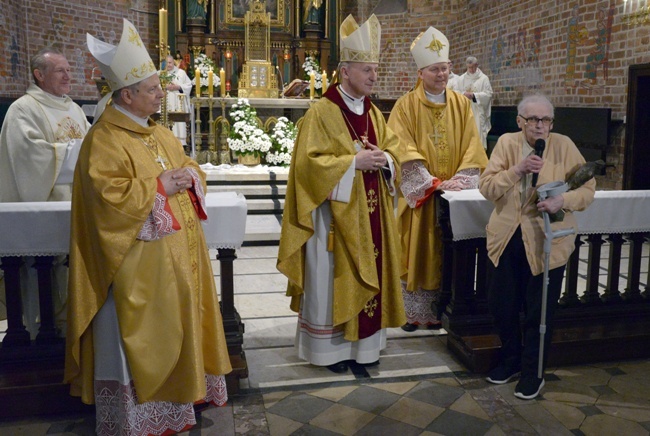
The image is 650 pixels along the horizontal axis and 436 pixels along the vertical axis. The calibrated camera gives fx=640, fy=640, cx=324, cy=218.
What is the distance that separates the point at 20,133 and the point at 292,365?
1.99 metres

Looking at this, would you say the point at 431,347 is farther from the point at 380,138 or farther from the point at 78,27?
the point at 78,27

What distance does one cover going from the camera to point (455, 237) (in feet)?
12.4

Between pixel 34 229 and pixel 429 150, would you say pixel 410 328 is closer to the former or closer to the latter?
pixel 429 150

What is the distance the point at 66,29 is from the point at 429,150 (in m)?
10.1

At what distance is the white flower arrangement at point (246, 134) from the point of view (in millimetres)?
9305

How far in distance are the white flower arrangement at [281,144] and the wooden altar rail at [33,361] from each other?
6.29 metres

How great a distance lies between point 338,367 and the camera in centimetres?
366

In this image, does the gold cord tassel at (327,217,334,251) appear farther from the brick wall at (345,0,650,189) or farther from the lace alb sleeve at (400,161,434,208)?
the brick wall at (345,0,650,189)

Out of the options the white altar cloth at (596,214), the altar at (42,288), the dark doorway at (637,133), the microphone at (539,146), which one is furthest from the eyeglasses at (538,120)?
the dark doorway at (637,133)

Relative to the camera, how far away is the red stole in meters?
3.60

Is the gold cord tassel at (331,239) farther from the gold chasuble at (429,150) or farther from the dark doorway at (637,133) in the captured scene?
the dark doorway at (637,133)

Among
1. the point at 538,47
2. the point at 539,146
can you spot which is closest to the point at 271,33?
the point at 538,47

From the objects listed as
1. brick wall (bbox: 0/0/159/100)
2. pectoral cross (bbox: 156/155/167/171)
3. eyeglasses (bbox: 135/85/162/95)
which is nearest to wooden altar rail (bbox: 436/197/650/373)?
pectoral cross (bbox: 156/155/167/171)

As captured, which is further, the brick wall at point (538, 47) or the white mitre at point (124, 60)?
the brick wall at point (538, 47)
